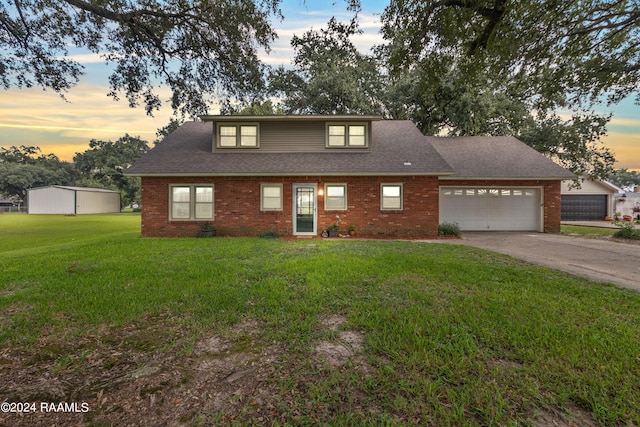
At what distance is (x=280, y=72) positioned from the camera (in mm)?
19047

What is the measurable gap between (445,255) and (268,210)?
7.08 metres

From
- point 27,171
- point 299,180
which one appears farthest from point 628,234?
point 27,171

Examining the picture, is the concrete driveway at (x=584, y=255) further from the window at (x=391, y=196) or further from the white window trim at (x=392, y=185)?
the window at (x=391, y=196)

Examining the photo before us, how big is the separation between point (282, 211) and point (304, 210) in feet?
2.96

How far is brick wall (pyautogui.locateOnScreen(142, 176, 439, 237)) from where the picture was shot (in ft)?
38.4

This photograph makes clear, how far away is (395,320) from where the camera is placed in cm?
339

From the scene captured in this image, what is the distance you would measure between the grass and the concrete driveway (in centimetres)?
98

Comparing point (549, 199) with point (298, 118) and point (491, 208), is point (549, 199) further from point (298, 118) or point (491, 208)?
point (298, 118)

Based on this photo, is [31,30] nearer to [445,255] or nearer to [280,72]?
[445,255]

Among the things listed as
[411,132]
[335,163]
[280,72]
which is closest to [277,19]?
[335,163]

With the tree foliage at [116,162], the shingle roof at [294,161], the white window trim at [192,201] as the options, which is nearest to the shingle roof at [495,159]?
the shingle roof at [294,161]

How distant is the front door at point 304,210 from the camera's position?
11.9 m

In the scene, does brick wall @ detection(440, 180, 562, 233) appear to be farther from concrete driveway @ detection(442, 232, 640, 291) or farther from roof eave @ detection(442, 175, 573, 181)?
concrete driveway @ detection(442, 232, 640, 291)

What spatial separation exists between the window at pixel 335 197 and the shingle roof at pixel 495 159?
17.0ft
